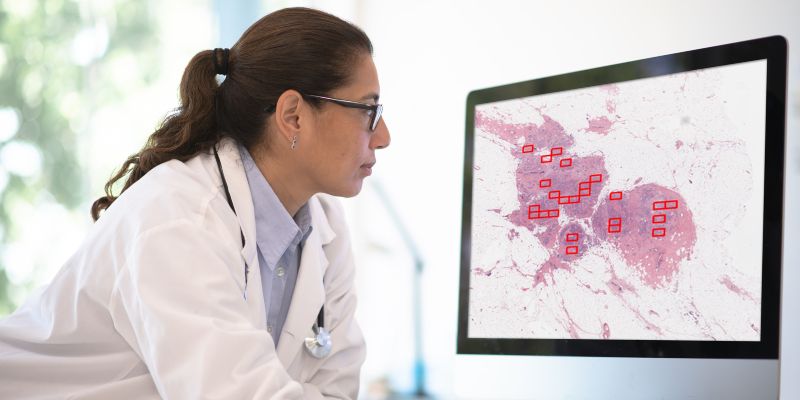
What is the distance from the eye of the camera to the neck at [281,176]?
1.29 meters

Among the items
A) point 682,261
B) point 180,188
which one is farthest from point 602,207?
point 180,188

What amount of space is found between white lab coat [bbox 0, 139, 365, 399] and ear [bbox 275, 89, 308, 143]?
9 cm

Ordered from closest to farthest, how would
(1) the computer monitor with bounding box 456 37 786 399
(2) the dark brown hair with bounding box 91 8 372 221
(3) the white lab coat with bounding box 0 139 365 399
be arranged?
(3) the white lab coat with bounding box 0 139 365 399 < (1) the computer monitor with bounding box 456 37 786 399 < (2) the dark brown hair with bounding box 91 8 372 221

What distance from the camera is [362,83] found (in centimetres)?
127

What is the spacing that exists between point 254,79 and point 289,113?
0.08m

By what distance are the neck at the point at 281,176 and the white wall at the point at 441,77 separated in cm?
93

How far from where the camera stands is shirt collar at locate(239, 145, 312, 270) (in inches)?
49.2

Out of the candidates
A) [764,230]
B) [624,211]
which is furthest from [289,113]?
[764,230]

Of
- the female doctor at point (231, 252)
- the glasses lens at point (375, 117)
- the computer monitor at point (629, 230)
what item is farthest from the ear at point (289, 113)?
the computer monitor at point (629, 230)

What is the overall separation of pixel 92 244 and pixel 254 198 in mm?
267

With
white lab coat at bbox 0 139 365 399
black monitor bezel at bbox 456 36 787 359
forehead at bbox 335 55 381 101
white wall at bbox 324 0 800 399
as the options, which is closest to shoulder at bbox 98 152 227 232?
→ white lab coat at bbox 0 139 365 399

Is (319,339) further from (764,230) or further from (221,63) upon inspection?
(764,230)

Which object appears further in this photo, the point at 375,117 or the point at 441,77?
the point at 441,77

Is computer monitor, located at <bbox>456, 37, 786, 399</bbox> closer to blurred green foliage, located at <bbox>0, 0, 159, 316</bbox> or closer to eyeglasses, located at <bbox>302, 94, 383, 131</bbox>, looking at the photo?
eyeglasses, located at <bbox>302, 94, 383, 131</bbox>
